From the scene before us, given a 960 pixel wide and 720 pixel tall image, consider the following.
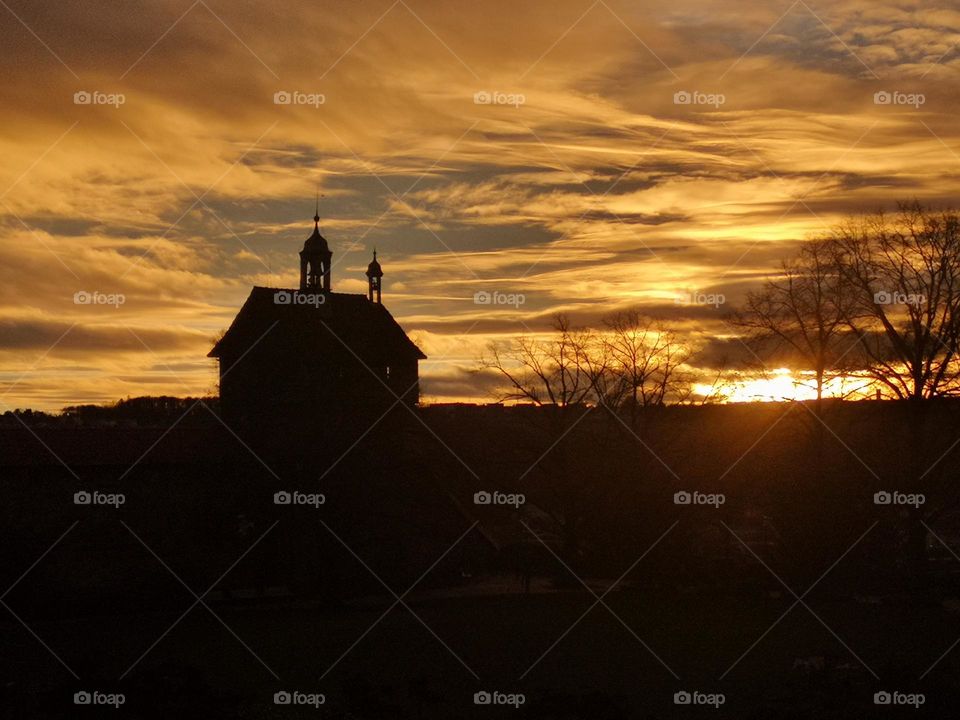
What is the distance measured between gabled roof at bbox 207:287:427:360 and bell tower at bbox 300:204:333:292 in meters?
1.33

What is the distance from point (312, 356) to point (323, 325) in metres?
3.29

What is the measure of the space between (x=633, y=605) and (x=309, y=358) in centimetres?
1919

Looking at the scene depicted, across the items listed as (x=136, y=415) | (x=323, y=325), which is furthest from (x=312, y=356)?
(x=136, y=415)

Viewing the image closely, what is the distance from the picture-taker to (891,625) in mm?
29359

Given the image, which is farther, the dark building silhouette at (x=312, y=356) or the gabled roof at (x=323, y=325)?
the gabled roof at (x=323, y=325)

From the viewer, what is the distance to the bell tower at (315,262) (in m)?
54.1

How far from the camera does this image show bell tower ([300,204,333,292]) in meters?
54.1

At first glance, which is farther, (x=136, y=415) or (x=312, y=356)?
(x=136, y=415)

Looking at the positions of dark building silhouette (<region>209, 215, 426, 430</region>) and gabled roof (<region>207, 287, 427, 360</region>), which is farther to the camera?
gabled roof (<region>207, 287, 427, 360</region>)

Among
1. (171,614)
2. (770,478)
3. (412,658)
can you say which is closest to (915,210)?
(770,478)

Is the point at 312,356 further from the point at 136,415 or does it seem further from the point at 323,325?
the point at 136,415

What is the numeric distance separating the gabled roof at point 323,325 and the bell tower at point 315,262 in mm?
1330

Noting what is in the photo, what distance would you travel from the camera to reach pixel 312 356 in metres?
45.4

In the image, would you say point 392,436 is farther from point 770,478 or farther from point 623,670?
point 623,670
